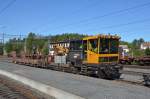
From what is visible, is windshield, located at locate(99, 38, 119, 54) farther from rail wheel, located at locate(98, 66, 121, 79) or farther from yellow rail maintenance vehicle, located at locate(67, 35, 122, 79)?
rail wheel, located at locate(98, 66, 121, 79)

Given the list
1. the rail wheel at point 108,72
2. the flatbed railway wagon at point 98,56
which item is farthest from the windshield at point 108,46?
the rail wheel at point 108,72

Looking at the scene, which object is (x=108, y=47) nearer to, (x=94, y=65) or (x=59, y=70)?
(x=94, y=65)

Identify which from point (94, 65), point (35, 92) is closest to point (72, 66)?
point (94, 65)

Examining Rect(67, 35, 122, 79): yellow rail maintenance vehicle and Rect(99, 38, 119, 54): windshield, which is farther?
Rect(99, 38, 119, 54): windshield

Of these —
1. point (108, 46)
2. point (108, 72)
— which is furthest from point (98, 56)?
point (108, 72)

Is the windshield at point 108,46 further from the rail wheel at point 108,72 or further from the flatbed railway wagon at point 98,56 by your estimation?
the rail wheel at point 108,72

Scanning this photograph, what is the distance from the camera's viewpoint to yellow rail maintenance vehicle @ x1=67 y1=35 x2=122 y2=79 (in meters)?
21.0

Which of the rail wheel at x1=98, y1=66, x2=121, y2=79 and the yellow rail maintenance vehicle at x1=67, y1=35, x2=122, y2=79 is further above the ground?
the yellow rail maintenance vehicle at x1=67, y1=35, x2=122, y2=79

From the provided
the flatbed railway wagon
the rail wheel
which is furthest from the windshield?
the rail wheel

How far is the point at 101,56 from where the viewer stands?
21312 mm

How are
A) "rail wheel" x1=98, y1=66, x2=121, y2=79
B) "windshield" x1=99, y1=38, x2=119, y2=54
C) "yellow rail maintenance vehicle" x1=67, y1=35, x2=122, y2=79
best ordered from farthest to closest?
"windshield" x1=99, y1=38, x2=119, y2=54 < "yellow rail maintenance vehicle" x1=67, y1=35, x2=122, y2=79 < "rail wheel" x1=98, y1=66, x2=121, y2=79

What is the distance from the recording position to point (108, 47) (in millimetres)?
21672

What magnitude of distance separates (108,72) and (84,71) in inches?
99.6

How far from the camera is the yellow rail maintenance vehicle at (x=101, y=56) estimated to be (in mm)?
20969
